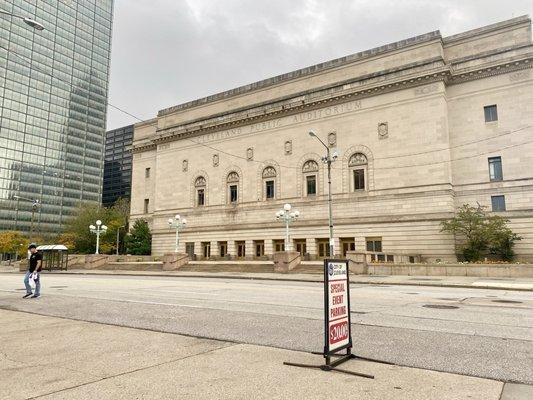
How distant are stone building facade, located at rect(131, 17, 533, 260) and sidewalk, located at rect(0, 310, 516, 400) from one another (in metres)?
34.8

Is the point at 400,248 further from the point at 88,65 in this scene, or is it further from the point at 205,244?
the point at 88,65

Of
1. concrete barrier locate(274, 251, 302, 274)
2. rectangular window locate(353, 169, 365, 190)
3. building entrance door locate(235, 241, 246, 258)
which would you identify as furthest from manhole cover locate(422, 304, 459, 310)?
building entrance door locate(235, 241, 246, 258)

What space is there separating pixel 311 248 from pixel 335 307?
39.3 m

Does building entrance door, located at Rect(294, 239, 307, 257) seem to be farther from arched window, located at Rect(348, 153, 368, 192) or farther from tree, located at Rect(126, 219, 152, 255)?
tree, located at Rect(126, 219, 152, 255)

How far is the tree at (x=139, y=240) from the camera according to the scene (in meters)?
58.5

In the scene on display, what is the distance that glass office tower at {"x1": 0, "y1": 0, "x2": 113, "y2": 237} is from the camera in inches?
4646

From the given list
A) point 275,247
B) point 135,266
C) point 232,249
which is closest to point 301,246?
point 275,247

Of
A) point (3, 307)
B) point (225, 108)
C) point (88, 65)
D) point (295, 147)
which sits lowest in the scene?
point (3, 307)

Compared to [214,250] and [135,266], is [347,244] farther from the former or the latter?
[135,266]

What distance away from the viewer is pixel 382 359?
6059 millimetres

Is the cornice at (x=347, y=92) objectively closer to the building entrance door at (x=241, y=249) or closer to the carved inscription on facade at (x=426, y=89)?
the carved inscription on facade at (x=426, y=89)

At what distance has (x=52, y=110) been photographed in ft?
420

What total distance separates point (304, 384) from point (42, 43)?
14544 centimetres

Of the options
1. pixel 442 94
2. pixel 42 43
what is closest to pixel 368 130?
pixel 442 94
